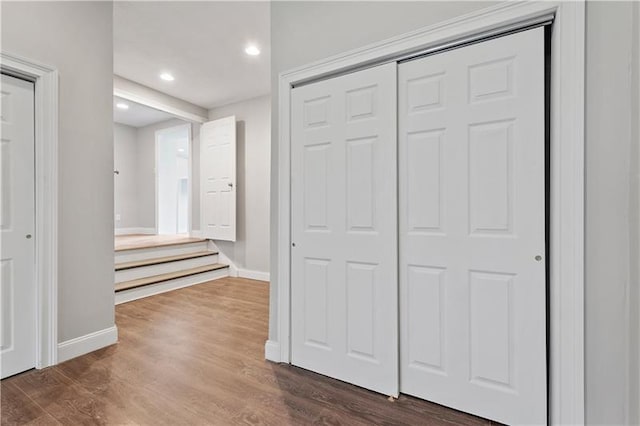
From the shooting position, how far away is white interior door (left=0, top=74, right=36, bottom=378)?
1.96 m

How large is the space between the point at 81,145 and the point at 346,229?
6.73 feet

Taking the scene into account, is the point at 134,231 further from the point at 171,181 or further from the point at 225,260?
the point at 225,260

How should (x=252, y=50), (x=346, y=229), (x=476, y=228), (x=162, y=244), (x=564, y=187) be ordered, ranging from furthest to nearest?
(x=162, y=244)
(x=252, y=50)
(x=346, y=229)
(x=476, y=228)
(x=564, y=187)

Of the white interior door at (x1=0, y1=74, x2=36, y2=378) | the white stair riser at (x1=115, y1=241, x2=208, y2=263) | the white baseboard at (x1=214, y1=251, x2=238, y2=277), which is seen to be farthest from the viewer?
the white baseboard at (x1=214, y1=251, x2=238, y2=277)

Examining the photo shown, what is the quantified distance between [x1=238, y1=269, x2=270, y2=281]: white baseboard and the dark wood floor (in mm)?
1980

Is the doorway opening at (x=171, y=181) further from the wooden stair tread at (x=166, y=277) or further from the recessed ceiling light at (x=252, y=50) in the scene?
the recessed ceiling light at (x=252, y=50)

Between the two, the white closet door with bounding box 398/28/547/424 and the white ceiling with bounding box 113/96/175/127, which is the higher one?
the white ceiling with bounding box 113/96/175/127

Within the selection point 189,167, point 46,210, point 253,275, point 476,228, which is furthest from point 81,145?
point 189,167

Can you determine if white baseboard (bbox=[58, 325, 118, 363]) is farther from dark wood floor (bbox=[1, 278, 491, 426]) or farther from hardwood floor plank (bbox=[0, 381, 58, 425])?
hardwood floor plank (bbox=[0, 381, 58, 425])

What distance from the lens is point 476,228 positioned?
159 cm

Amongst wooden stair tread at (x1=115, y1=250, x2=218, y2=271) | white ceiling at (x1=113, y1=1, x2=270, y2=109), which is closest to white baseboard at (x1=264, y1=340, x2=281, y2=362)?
wooden stair tread at (x1=115, y1=250, x2=218, y2=271)

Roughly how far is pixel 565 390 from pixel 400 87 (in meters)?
1.67

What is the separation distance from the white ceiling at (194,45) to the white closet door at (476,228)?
193cm
